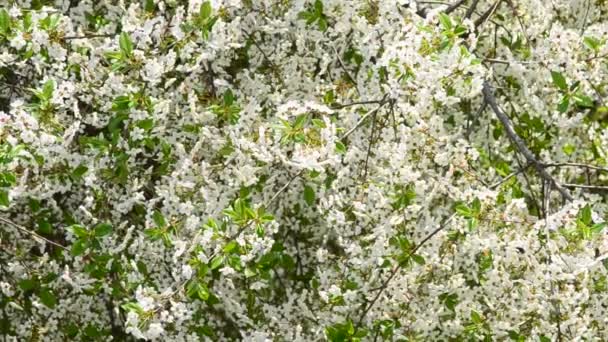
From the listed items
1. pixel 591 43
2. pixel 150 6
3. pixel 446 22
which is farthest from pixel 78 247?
pixel 591 43

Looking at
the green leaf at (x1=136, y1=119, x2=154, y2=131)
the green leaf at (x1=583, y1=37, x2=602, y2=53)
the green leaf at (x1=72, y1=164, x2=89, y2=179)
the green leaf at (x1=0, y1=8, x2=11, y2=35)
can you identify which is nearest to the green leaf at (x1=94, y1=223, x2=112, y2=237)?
the green leaf at (x1=72, y1=164, x2=89, y2=179)

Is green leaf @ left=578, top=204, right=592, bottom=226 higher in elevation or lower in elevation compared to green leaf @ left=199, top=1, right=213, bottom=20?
higher

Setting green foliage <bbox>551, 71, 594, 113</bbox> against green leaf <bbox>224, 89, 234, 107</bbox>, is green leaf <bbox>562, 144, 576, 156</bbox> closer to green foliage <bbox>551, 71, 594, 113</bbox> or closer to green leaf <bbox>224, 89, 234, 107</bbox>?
green foliage <bbox>551, 71, 594, 113</bbox>

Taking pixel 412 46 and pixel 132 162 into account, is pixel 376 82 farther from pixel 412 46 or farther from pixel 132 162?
pixel 132 162

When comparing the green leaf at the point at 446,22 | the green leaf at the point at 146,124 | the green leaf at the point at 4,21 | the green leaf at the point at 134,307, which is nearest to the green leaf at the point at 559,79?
the green leaf at the point at 446,22

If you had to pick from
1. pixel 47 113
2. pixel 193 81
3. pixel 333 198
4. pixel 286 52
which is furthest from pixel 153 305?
pixel 286 52

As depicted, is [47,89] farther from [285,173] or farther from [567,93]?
[567,93]

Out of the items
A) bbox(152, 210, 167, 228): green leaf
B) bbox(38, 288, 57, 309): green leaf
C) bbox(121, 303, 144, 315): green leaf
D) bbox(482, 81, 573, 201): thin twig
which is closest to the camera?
bbox(121, 303, 144, 315): green leaf

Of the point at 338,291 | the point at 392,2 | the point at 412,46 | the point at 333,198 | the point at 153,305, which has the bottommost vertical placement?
the point at 153,305
